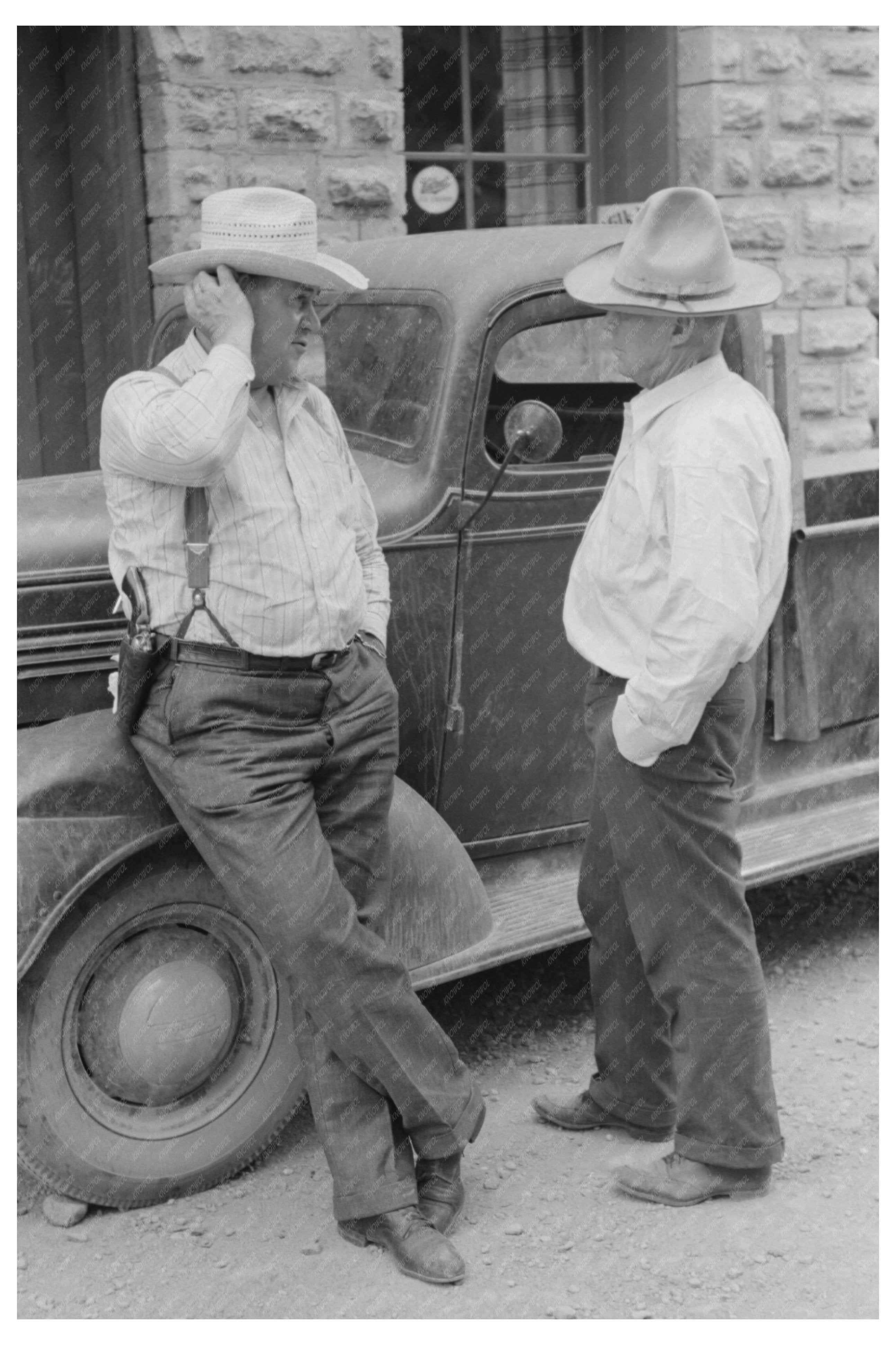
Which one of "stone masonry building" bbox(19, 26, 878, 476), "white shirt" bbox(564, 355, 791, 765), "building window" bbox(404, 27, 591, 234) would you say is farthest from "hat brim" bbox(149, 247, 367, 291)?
"building window" bbox(404, 27, 591, 234)

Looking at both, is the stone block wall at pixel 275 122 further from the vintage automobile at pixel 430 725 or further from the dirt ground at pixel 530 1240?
the dirt ground at pixel 530 1240

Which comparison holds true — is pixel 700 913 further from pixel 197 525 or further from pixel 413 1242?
pixel 197 525

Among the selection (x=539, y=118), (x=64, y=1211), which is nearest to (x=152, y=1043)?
(x=64, y=1211)

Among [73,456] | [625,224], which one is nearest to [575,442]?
[625,224]

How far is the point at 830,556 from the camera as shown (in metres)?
4.48

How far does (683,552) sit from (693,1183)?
1380 mm

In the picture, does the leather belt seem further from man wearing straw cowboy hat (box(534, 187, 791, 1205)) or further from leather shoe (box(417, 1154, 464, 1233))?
leather shoe (box(417, 1154, 464, 1233))

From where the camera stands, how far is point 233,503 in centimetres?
304

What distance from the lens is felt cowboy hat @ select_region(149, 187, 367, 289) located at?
3043 millimetres

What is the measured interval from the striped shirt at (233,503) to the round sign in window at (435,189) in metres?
4.25

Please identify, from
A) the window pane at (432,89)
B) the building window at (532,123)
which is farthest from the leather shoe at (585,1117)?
the window pane at (432,89)

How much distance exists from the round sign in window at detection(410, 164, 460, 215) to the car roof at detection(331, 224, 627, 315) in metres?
3.08

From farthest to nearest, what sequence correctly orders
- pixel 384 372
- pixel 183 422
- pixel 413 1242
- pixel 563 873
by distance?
1. pixel 563 873
2. pixel 384 372
3. pixel 413 1242
4. pixel 183 422

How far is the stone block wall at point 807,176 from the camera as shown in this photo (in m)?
7.60
